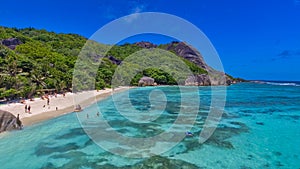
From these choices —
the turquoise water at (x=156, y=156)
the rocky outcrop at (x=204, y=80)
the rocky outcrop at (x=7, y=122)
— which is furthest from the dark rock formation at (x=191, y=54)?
the rocky outcrop at (x=7, y=122)

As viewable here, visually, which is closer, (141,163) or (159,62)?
(141,163)

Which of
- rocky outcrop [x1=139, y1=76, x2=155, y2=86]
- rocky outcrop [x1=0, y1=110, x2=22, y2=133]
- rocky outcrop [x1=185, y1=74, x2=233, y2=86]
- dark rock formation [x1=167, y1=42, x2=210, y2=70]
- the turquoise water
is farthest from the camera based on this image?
dark rock formation [x1=167, y1=42, x2=210, y2=70]

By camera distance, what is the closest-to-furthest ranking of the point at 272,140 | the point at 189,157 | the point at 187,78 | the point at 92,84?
the point at 189,157 < the point at 272,140 < the point at 92,84 < the point at 187,78

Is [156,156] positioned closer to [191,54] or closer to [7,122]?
[7,122]

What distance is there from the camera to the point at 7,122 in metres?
13.5

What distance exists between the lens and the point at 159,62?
7669 centimetres

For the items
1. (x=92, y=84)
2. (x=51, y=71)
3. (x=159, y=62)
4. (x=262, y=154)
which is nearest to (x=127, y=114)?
(x=262, y=154)

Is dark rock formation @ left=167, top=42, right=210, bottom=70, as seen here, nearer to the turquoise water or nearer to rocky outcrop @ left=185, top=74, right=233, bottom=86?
rocky outcrop @ left=185, top=74, right=233, bottom=86

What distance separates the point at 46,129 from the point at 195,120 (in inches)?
445

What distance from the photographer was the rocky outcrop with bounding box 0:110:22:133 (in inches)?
517

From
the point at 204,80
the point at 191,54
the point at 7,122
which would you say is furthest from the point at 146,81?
the point at 191,54

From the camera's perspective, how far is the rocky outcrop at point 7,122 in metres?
13.1

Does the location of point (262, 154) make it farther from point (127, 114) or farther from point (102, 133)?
point (127, 114)

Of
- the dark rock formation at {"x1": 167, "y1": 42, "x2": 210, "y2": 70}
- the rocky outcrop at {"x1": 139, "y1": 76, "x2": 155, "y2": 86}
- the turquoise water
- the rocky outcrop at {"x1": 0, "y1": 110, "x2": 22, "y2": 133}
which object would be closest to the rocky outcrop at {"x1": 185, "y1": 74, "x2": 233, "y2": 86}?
the rocky outcrop at {"x1": 139, "y1": 76, "x2": 155, "y2": 86}
